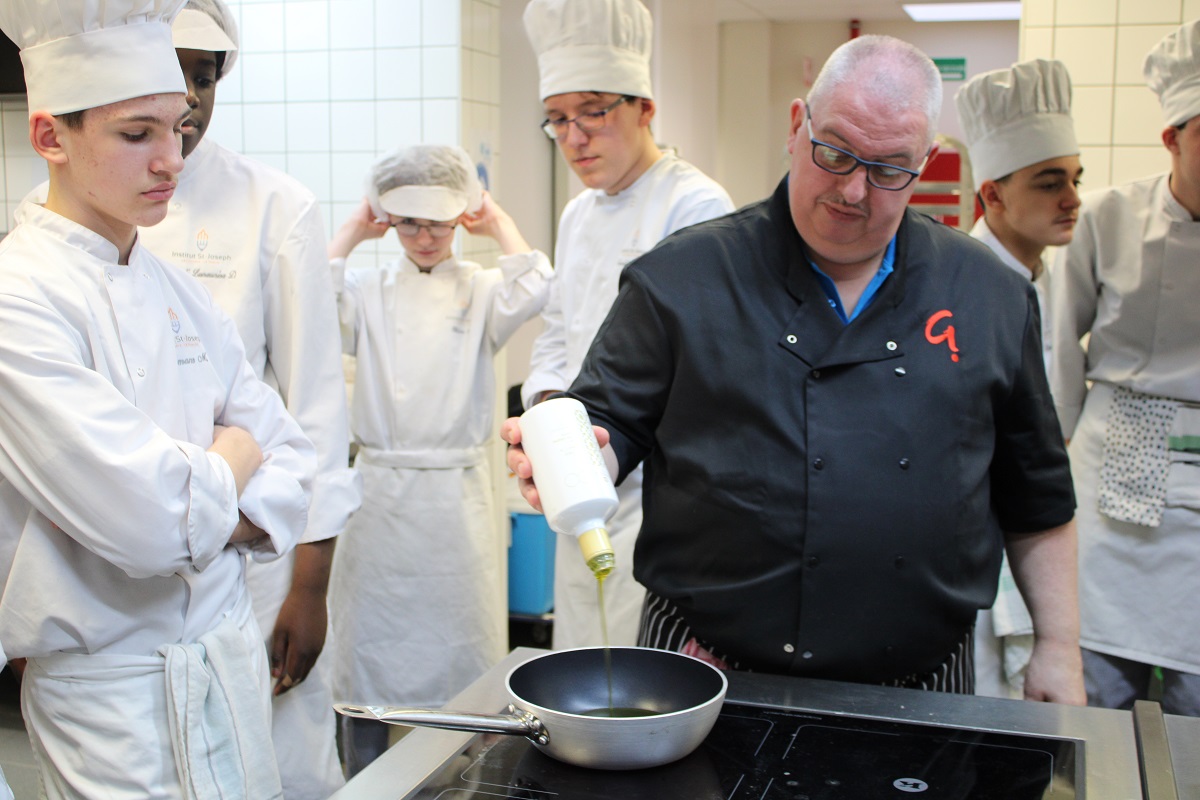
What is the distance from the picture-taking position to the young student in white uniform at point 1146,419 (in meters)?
2.32

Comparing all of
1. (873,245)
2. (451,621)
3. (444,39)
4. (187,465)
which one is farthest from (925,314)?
(444,39)

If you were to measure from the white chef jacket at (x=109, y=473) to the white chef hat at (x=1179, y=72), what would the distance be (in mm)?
1896

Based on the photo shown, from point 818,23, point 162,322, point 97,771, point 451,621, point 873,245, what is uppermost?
point 818,23

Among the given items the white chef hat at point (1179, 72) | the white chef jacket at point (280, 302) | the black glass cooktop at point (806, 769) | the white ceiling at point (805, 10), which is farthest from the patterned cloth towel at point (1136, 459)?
the white ceiling at point (805, 10)

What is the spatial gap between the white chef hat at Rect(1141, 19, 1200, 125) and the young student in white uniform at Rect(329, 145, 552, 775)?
58.2 inches

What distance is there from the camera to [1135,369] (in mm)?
2412

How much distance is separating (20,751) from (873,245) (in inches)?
111

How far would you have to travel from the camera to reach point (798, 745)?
3.90 feet

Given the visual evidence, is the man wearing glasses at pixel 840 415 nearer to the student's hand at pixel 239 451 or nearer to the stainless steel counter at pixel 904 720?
the stainless steel counter at pixel 904 720

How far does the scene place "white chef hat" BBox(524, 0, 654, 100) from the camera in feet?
8.53

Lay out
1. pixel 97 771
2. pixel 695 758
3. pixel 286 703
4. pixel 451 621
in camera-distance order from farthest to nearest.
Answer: pixel 451 621, pixel 286 703, pixel 97 771, pixel 695 758

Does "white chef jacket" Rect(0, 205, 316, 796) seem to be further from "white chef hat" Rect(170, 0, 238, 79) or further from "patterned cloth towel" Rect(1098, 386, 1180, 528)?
"patterned cloth towel" Rect(1098, 386, 1180, 528)

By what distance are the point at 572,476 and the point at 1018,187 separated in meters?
1.85

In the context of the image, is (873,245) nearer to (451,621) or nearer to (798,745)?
(798,745)
